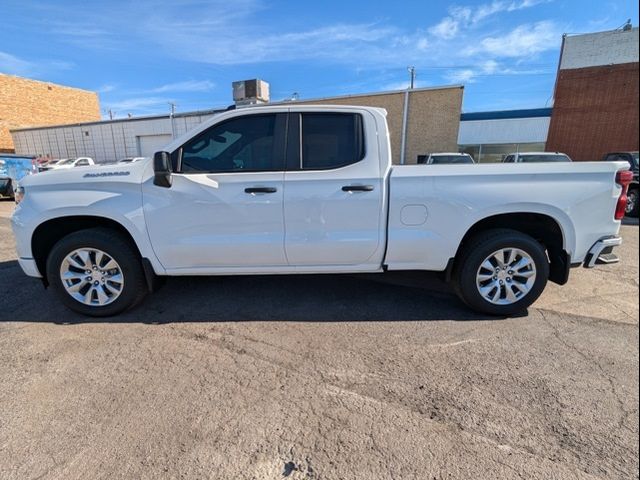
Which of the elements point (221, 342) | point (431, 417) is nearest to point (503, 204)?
point (431, 417)

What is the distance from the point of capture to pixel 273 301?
3.90 metres

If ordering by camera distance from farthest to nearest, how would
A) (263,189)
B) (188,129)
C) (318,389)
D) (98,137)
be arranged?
(98,137), (188,129), (263,189), (318,389)

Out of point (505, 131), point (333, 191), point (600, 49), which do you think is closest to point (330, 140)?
point (333, 191)

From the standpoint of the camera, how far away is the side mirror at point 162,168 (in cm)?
308

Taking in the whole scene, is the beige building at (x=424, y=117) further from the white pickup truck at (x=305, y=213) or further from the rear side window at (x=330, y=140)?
the white pickup truck at (x=305, y=213)


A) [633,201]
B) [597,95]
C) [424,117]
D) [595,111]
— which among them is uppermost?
[597,95]

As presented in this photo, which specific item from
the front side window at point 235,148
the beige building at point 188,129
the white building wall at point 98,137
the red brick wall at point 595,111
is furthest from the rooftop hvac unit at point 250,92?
the red brick wall at point 595,111

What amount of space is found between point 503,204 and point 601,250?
110 centimetres

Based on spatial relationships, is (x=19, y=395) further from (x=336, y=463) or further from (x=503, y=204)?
(x=503, y=204)

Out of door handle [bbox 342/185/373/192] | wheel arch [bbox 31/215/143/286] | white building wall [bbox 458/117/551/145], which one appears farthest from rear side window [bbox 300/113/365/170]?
white building wall [bbox 458/117/551/145]

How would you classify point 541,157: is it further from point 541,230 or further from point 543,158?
point 541,230

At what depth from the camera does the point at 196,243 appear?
3.35 meters

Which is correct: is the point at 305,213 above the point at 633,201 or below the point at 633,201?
above

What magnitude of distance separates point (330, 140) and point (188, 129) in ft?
71.6
